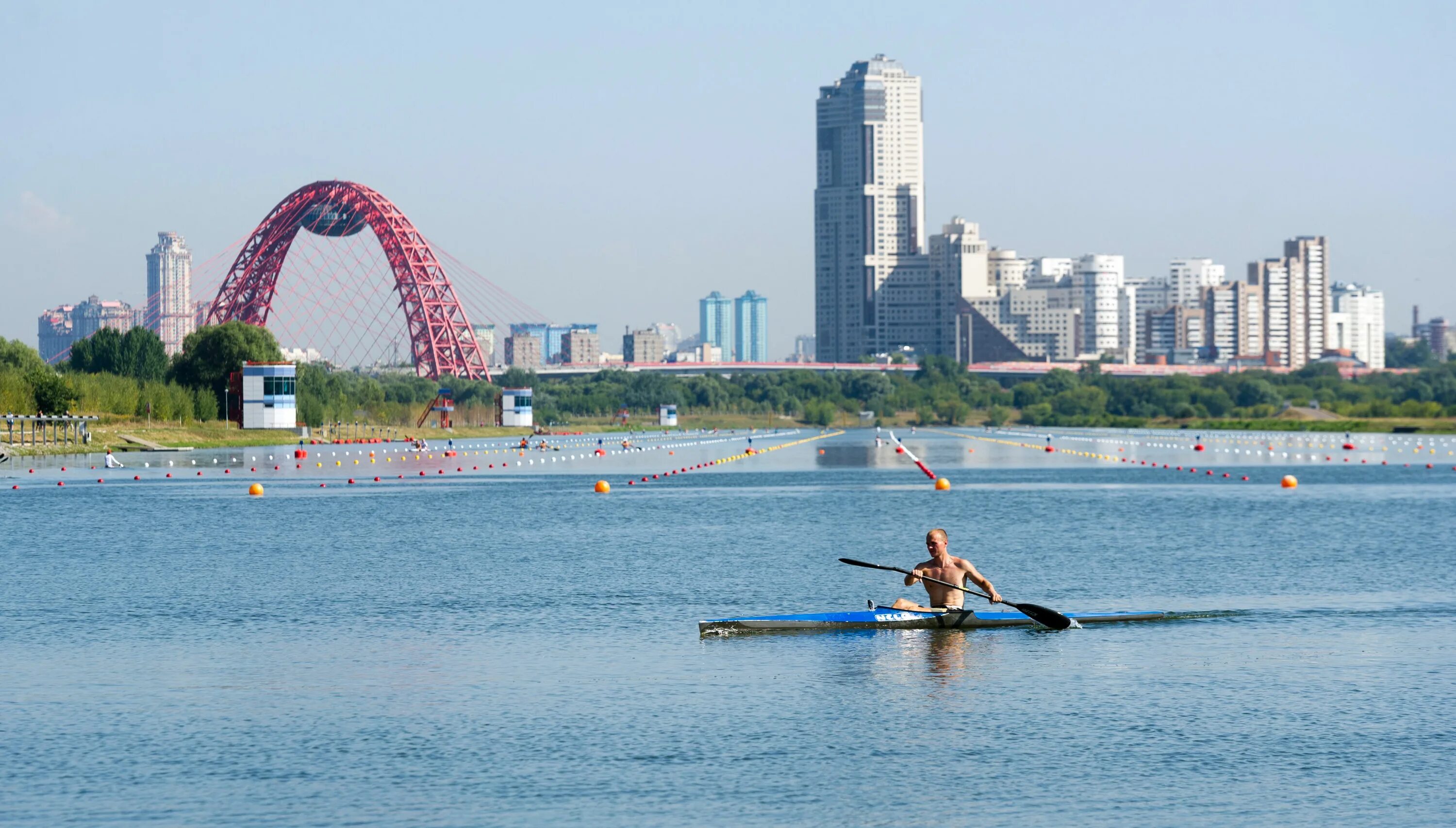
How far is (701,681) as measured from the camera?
21.3 metres

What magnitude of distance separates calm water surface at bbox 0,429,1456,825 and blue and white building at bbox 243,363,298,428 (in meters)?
88.0

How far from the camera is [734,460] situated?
103812 millimetres

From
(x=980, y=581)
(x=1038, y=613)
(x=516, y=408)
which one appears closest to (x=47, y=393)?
(x=516, y=408)

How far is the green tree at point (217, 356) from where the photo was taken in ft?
463

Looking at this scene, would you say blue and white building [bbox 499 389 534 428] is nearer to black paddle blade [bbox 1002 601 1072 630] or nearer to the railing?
the railing

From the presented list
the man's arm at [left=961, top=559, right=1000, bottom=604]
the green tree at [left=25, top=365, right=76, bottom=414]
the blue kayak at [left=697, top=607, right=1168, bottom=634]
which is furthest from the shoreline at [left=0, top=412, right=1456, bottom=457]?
the man's arm at [left=961, top=559, right=1000, bottom=604]

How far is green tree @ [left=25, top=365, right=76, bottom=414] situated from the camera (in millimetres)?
110750

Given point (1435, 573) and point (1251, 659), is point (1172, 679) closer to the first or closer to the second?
point (1251, 659)

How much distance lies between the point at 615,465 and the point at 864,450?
34.4 m

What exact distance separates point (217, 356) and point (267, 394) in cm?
962

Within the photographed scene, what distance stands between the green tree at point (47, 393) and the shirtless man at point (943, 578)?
314 feet

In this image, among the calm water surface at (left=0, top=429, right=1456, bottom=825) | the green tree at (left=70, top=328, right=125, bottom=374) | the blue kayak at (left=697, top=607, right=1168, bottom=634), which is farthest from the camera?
the green tree at (left=70, top=328, right=125, bottom=374)

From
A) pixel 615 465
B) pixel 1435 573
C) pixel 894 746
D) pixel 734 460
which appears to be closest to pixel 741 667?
pixel 894 746

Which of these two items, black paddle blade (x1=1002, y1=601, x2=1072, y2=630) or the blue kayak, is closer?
the blue kayak
